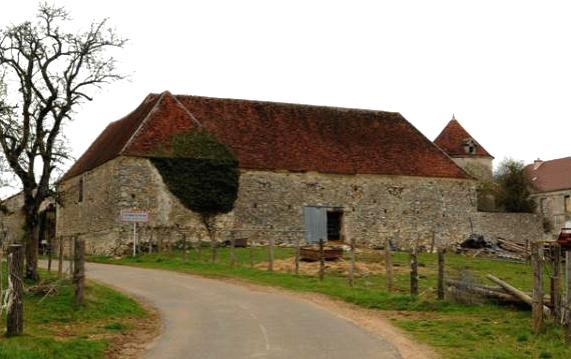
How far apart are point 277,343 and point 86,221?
27318 millimetres

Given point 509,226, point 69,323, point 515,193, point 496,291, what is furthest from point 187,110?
point 515,193

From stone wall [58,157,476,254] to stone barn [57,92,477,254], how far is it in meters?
0.05

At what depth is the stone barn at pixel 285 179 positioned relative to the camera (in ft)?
111

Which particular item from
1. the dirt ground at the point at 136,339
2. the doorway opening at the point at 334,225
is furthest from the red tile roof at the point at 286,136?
the dirt ground at the point at 136,339

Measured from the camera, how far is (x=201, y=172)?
34.7 metres

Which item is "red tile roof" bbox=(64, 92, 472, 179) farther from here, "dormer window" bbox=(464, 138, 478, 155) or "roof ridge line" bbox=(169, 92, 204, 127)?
"dormer window" bbox=(464, 138, 478, 155)

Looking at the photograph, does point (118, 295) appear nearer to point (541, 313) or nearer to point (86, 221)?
point (541, 313)

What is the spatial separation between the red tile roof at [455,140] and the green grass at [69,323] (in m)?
40.2

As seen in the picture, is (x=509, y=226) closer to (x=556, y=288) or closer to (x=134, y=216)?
(x=134, y=216)

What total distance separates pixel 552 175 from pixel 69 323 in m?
63.3

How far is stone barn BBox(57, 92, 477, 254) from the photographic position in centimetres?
3391

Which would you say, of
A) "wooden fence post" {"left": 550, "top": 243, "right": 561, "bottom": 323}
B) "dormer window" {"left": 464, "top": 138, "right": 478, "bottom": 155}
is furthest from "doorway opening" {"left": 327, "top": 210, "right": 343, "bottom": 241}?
"wooden fence post" {"left": 550, "top": 243, "right": 561, "bottom": 323}

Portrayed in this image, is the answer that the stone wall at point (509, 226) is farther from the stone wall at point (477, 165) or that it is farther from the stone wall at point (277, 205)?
the stone wall at point (477, 165)

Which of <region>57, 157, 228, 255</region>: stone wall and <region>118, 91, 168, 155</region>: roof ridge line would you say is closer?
<region>57, 157, 228, 255</region>: stone wall
